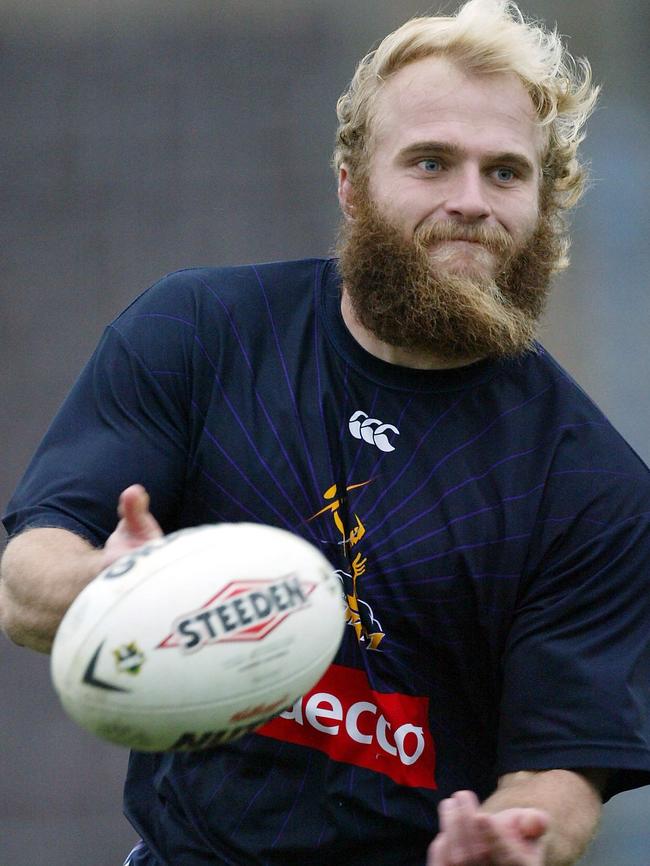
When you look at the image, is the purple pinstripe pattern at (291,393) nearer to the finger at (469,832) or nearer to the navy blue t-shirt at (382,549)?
the navy blue t-shirt at (382,549)

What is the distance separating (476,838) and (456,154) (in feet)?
4.86

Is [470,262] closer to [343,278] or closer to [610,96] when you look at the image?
[343,278]

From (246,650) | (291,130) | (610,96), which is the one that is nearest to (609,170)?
(610,96)

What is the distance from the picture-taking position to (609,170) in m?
7.46

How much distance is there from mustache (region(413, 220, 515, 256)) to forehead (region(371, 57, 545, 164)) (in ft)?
0.57

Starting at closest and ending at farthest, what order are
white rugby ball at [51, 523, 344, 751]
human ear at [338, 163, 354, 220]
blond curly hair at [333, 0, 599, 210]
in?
white rugby ball at [51, 523, 344, 751]
blond curly hair at [333, 0, 599, 210]
human ear at [338, 163, 354, 220]

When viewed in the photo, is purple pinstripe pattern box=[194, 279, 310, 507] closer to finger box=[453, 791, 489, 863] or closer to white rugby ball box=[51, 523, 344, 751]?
white rugby ball box=[51, 523, 344, 751]

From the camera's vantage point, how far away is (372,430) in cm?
291

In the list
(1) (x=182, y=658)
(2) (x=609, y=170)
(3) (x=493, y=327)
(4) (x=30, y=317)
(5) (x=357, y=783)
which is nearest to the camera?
(1) (x=182, y=658)

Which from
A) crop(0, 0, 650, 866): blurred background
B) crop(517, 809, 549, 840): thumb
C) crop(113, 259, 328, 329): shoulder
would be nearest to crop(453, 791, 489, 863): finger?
crop(517, 809, 549, 840): thumb

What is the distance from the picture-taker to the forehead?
9.96 ft

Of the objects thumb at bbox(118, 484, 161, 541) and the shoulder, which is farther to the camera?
the shoulder

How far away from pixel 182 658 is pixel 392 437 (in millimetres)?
967

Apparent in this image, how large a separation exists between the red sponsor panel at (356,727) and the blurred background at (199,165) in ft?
13.2
